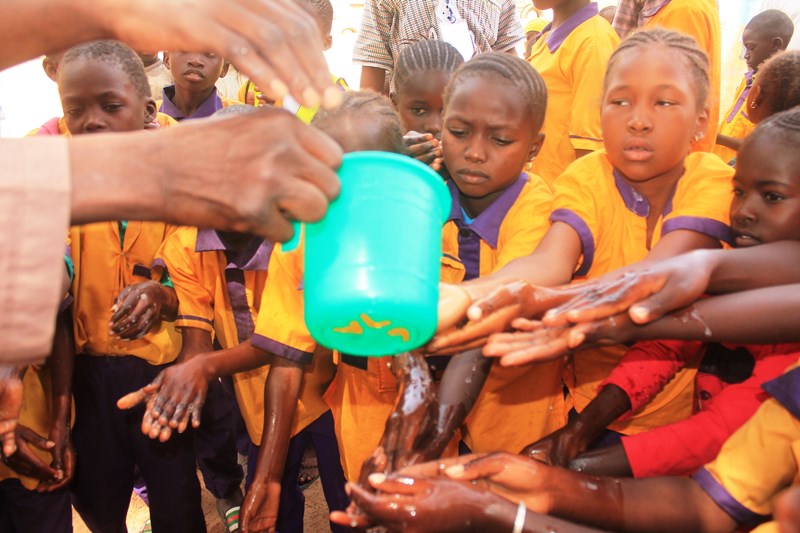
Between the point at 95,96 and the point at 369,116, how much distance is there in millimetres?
1293

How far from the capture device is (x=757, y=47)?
5020 mm

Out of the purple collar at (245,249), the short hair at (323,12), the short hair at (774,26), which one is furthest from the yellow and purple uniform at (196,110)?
the short hair at (774,26)

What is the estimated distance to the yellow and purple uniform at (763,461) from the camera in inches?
53.9

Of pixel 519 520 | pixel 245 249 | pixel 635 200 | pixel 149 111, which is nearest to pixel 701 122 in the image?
pixel 635 200

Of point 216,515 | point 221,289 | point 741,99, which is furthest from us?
point 741,99

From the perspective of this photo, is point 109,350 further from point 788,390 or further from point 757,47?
point 757,47

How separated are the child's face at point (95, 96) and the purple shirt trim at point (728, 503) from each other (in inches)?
96.4

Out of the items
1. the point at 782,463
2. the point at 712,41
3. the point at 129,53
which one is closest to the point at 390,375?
the point at 782,463

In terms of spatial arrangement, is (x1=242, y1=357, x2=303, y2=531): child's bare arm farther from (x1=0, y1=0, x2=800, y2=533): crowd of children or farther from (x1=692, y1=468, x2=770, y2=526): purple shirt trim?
(x1=692, y1=468, x2=770, y2=526): purple shirt trim

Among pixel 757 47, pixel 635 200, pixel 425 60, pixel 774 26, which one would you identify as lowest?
pixel 635 200

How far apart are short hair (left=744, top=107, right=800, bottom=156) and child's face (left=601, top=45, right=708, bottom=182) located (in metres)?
0.20

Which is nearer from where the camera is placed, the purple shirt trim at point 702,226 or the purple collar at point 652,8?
the purple shirt trim at point 702,226

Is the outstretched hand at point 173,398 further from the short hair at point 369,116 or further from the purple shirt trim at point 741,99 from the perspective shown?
the purple shirt trim at point 741,99

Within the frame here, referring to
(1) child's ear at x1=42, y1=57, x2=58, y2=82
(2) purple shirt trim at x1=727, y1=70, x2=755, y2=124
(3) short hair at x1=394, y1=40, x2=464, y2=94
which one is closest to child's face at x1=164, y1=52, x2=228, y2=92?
(1) child's ear at x1=42, y1=57, x2=58, y2=82
